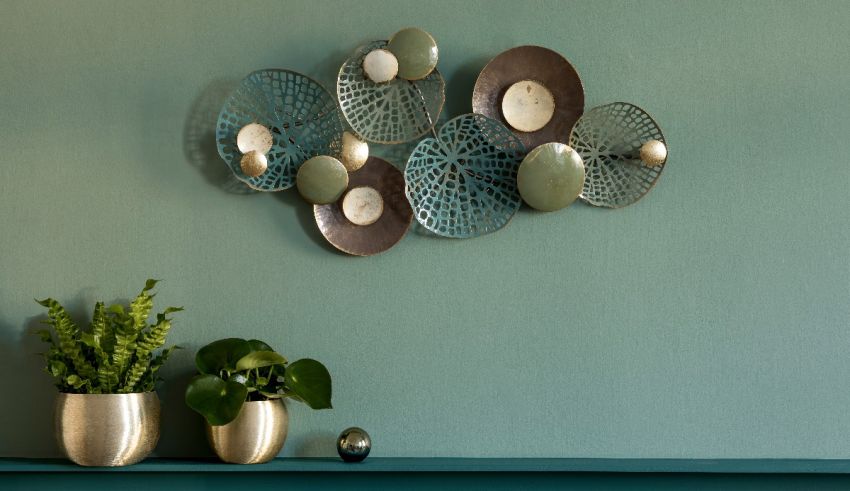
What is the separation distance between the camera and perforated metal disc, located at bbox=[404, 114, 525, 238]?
2.16 m

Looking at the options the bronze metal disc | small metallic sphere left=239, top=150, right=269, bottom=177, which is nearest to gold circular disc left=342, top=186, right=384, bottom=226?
small metallic sphere left=239, top=150, right=269, bottom=177

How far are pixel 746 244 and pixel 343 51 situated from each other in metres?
1.14

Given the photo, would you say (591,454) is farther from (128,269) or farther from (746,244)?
(128,269)

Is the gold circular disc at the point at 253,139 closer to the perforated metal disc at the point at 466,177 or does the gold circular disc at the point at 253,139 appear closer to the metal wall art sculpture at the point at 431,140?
the metal wall art sculpture at the point at 431,140

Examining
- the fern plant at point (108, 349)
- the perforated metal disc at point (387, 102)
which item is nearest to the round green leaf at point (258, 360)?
the fern plant at point (108, 349)

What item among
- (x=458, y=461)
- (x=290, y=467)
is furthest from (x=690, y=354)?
(x=290, y=467)

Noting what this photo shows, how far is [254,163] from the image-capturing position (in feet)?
6.80

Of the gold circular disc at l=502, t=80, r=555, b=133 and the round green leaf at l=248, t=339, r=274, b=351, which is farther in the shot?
the gold circular disc at l=502, t=80, r=555, b=133

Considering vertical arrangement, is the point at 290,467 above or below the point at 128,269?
below

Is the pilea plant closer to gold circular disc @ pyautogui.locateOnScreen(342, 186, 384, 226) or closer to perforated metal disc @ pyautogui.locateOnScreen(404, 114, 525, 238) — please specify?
gold circular disc @ pyautogui.locateOnScreen(342, 186, 384, 226)

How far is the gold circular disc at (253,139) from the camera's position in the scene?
2.13 meters

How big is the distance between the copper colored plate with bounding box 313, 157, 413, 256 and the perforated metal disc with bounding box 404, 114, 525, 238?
4 cm

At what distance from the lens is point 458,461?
2090 mm

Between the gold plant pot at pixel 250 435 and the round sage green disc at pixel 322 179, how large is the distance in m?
0.50
